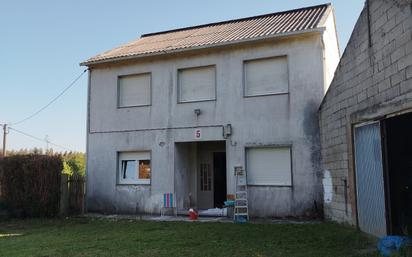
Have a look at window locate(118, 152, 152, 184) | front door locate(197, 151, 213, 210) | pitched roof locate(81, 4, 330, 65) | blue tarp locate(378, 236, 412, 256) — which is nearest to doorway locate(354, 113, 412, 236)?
blue tarp locate(378, 236, 412, 256)

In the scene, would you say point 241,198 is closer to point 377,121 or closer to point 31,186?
point 377,121

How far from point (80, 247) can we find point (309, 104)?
8155 millimetres

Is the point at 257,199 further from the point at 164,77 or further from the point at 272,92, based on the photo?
the point at 164,77

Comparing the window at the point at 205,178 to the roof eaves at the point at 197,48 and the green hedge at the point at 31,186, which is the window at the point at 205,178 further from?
the green hedge at the point at 31,186

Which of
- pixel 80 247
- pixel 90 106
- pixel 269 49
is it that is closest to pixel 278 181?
pixel 269 49

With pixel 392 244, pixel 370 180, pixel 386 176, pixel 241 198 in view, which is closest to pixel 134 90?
pixel 241 198

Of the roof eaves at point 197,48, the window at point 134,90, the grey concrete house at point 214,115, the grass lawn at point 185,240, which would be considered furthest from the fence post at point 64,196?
the roof eaves at point 197,48

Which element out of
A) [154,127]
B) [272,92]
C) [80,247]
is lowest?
[80,247]

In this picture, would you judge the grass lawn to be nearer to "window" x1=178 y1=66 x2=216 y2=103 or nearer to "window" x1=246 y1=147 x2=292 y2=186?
"window" x1=246 y1=147 x2=292 y2=186

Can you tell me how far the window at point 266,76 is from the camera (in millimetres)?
13750

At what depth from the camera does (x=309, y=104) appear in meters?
13.2

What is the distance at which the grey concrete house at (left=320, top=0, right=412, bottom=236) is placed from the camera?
25.6 feet

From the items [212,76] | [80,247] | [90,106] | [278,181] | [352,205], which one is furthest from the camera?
[90,106]

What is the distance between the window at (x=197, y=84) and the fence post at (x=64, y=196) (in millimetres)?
5135
